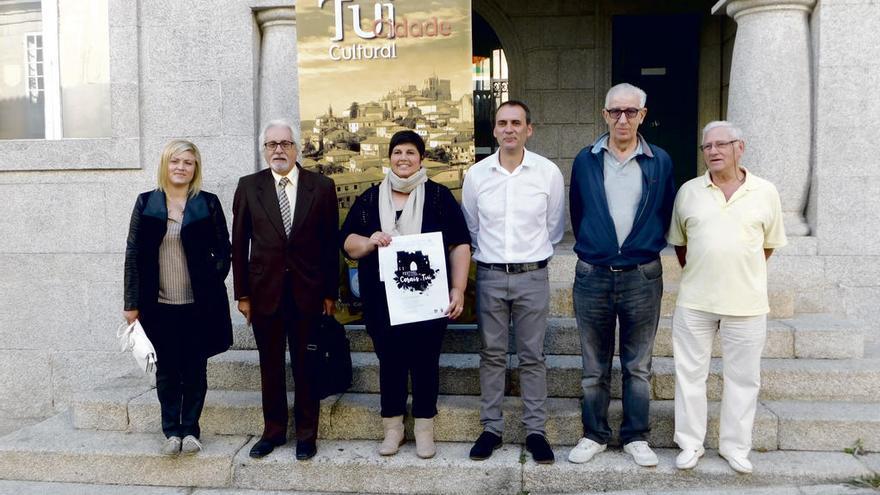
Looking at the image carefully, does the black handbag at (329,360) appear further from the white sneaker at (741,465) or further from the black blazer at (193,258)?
the white sneaker at (741,465)

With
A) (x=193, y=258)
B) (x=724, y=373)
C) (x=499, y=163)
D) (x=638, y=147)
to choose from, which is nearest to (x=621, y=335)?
(x=724, y=373)

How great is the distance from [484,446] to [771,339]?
2.33 metres

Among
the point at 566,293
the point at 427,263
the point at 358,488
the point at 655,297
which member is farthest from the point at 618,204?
the point at 358,488

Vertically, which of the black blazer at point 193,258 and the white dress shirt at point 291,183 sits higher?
the white dress shirt at point 291,183

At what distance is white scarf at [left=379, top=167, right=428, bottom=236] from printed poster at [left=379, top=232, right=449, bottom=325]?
0.10m

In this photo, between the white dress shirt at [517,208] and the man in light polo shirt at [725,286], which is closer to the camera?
the man in light polo shirt at [725,286]

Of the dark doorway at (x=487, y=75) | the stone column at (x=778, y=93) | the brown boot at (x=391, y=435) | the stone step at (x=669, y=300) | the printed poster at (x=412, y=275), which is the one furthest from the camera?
the dark doorway at (x=487, y=75)

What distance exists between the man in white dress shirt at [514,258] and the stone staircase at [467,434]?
10.7 inches

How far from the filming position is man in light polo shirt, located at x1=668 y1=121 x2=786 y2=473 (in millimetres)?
3768

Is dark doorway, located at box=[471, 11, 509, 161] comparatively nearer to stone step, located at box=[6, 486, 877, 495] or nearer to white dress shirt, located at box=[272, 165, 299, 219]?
white dress shirt, located at box=[272, 165, 299, 219]

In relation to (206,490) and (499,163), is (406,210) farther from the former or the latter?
(206,490)

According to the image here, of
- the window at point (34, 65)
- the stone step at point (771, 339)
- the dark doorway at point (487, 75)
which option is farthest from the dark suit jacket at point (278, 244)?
the dark doorway at point (487, 75)

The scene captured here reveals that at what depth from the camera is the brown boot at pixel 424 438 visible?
4156 mm

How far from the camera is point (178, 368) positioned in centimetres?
420
